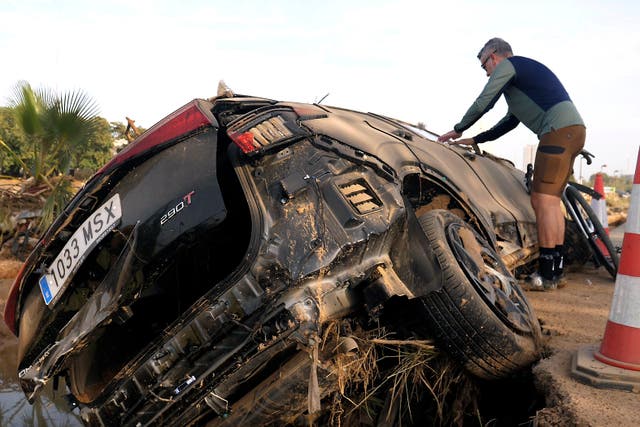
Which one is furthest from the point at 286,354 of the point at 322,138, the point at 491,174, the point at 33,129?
the point at 33,129

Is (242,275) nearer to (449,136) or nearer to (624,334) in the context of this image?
(624,334)

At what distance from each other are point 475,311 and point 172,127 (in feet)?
5.12

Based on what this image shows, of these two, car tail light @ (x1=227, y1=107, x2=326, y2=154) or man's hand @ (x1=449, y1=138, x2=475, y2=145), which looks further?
man's hand @ (x1=449, y1=138, x2=475, y2=145)

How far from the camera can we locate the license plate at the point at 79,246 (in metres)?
2.39

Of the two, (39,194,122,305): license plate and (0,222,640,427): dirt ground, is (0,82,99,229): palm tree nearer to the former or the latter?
(0,222,640,427): dirt ground

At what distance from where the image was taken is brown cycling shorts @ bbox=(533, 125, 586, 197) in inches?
167

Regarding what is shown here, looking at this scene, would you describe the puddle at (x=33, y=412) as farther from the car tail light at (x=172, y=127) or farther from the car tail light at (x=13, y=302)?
the car tail light at (x=172, y=127)

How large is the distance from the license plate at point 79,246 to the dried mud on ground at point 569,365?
1.96 m

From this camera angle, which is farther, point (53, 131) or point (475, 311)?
point (53, 131)

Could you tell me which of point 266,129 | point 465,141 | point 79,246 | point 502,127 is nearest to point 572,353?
point 266,129

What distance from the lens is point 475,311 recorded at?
95.8 inches

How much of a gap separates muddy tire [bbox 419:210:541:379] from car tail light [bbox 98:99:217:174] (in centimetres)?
115

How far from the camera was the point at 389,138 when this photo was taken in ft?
9.83

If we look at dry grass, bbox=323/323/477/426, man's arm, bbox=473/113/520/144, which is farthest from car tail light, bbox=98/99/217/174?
man's arm, bbox=473/113/520/144
